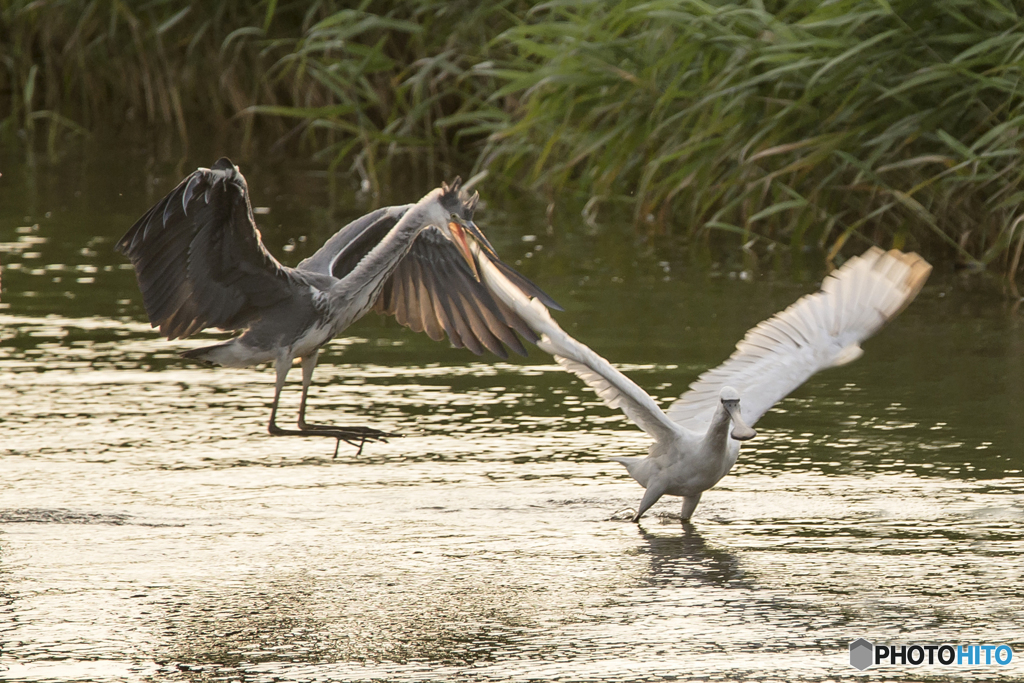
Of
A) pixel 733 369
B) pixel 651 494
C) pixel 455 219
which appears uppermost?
pixel 455 219

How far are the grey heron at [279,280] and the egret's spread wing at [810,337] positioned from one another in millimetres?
553

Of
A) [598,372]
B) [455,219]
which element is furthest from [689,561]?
[455,219]

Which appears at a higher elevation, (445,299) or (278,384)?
(445,299)

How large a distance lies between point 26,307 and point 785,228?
3.57m

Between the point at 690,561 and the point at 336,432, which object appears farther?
the point at 336,432

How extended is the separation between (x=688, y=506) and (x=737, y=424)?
37 centimetres

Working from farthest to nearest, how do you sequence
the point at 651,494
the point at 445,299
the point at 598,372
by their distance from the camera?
1. the point at 445,299
2. the point at 651,494
3. the point at 598,372

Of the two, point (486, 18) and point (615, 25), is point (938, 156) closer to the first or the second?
point (615, 25)

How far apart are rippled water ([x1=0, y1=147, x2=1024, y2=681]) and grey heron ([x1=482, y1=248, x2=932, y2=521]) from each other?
0.58 feet

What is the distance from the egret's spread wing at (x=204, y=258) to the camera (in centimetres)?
425

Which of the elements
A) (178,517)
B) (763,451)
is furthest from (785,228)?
(178,517)

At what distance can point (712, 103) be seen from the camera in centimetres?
761

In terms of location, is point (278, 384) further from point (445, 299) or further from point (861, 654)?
point (861, 654)

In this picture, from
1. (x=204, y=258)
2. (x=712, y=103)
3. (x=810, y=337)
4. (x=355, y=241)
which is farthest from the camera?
(x=712, y=103)
